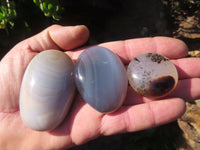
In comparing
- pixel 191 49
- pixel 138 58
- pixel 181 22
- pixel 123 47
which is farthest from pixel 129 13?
pixel 138 58

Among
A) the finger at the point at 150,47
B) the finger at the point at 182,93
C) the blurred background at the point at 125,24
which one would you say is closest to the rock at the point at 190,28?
the blurred background at the point at 125,24

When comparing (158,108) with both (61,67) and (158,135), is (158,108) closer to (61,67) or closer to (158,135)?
(61,67)

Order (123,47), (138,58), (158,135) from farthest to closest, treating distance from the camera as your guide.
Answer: (158,135)
(123,47)
(138,58)

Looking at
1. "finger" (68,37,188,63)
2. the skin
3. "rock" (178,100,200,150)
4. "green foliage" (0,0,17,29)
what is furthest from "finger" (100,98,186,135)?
"green foliage" (0,0,17,29)

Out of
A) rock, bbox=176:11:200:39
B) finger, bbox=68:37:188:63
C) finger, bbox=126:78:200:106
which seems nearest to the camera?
finger, bbox=126:78:200:106

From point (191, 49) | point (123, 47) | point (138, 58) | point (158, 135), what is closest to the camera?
point (138, 58)

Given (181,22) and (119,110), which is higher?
(181,22)

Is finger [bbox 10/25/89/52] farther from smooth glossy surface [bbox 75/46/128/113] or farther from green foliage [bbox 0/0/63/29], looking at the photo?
smooth glossy surface [bbox 75/46/128/113]

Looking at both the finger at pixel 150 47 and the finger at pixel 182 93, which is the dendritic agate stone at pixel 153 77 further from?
the finger at pixel 150 47
